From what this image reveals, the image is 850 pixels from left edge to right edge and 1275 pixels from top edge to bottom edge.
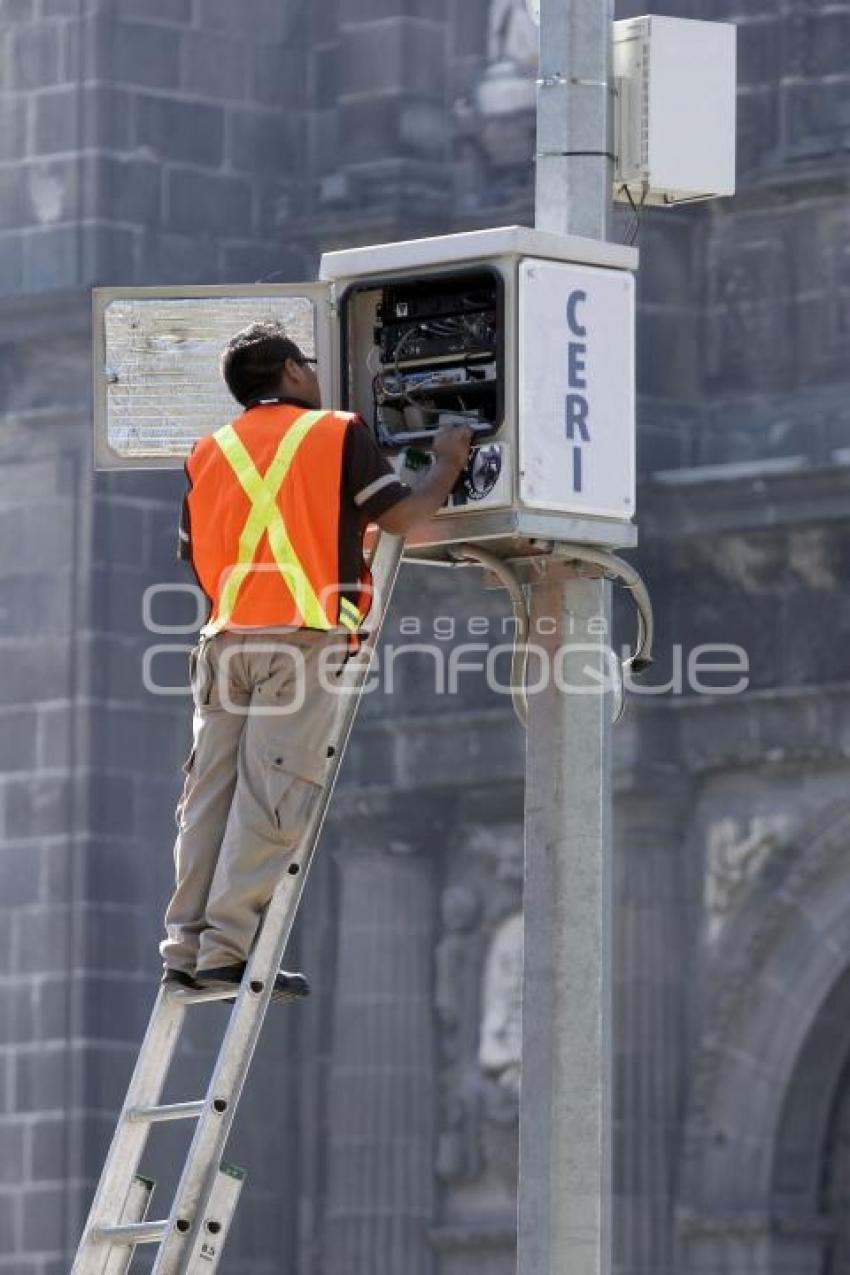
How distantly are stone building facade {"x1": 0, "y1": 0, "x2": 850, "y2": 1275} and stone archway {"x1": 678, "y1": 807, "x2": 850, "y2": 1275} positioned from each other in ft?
0.06

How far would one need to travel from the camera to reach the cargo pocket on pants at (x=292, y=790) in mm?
10172

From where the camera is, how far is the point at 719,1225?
71.1 ft

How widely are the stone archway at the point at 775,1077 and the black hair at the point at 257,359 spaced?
1144 cm

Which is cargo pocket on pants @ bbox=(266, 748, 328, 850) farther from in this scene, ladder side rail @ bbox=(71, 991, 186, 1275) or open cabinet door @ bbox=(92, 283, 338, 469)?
open cabinet door @ bbox=(92, 283, 338, 469)

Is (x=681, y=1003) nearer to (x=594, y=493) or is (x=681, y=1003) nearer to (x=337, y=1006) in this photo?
(x=337, y=1006)

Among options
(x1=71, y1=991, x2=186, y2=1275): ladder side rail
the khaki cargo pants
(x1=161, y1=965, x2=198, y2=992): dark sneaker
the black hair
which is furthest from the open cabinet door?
(x1=71, y1=991, x2=186, y2=1275): ladder side rail

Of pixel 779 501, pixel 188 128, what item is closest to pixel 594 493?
pixel 779 501

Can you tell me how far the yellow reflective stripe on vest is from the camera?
10.3 m

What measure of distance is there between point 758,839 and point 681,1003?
35.0 inches

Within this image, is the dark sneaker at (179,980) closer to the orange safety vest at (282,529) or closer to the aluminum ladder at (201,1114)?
the aluminum ladder at (201,1114)

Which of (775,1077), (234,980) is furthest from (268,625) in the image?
(775,1077)

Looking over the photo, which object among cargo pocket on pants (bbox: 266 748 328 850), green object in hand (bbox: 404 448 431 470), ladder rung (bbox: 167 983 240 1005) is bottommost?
ladder rung (bbox: 167 983 240 1005)

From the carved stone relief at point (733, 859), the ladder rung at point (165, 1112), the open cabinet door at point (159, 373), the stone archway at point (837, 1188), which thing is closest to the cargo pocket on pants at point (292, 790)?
the ladder rung at point (165, 1112)

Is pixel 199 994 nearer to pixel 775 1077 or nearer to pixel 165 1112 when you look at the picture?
pixel 165 1112
